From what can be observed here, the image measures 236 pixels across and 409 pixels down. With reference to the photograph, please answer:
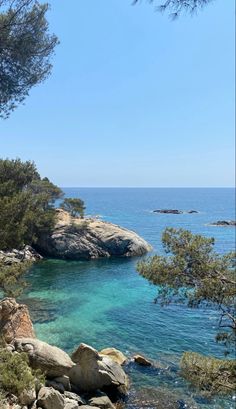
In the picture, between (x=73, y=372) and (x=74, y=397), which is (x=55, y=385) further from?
(x=73, y=372)

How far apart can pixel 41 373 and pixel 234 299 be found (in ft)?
29.6

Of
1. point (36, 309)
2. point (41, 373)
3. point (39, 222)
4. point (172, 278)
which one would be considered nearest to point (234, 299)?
point (172, 278)

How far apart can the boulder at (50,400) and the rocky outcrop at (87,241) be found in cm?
4053

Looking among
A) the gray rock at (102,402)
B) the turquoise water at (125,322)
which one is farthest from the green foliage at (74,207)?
the gray rock at (102,402)

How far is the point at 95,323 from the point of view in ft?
93.3

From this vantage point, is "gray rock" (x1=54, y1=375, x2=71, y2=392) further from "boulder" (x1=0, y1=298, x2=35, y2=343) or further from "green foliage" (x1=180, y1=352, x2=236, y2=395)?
"green foliage" (x1=180, y1=352, x2=236, y2=395)

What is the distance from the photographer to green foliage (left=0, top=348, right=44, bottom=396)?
1331 cm

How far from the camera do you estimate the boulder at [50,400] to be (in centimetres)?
1388

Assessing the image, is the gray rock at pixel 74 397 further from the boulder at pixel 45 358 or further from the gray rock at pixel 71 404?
the boulder at pixel 45 358

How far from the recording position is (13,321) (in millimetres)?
20094

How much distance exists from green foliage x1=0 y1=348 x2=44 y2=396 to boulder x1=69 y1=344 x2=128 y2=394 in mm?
3905

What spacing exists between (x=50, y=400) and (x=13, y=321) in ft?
22.4

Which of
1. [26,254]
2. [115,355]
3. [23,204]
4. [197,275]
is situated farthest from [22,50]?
[26,254]

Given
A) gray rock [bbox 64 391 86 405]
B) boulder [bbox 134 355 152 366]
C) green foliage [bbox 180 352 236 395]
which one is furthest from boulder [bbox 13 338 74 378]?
green foliage [bbox 180 352 236 395]
